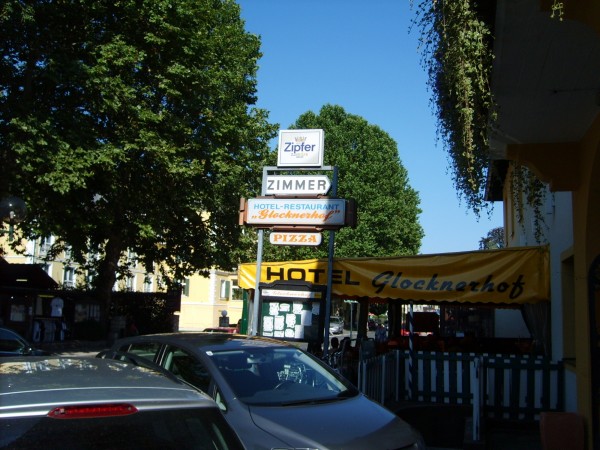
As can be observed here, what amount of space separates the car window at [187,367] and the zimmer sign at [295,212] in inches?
194

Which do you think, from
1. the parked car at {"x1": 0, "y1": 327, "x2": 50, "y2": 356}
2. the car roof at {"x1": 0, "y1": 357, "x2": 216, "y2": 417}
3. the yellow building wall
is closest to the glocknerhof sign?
the parked car at {"x1": 0, "y1": 327, "x2": 50, "y2": 356}

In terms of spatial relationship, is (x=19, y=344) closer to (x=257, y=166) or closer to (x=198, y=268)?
(x=198, y=268)

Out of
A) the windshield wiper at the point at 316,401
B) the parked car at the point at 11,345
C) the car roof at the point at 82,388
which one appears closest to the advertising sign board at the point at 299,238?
the windshield wiper at the point at 316,401

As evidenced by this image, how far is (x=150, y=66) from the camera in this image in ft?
69.3

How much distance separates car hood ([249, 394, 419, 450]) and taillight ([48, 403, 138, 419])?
2303mm

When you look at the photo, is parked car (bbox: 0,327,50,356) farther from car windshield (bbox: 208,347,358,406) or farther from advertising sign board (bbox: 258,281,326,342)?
car windshield (bbox: 208,347,358,406)

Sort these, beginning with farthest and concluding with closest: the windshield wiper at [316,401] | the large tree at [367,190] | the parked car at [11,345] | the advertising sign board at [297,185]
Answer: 1. the large tree at [367,190]
2. the parked car at [11,345]
3. the advertising sign board at [297,185]
4. the windshield wiper at [316,401]

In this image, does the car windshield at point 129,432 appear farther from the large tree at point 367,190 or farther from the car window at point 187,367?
the large tree at point 367,190

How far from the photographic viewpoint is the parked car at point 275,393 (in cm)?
456

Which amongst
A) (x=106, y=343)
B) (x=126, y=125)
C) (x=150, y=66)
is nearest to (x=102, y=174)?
(x=126, y=125)

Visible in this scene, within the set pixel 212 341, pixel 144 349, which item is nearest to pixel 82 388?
pixel 212 341

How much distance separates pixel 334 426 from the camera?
15.3 ft

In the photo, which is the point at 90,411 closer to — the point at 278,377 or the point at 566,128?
the point at 278,377

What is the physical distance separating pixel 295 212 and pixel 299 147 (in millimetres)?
1241
